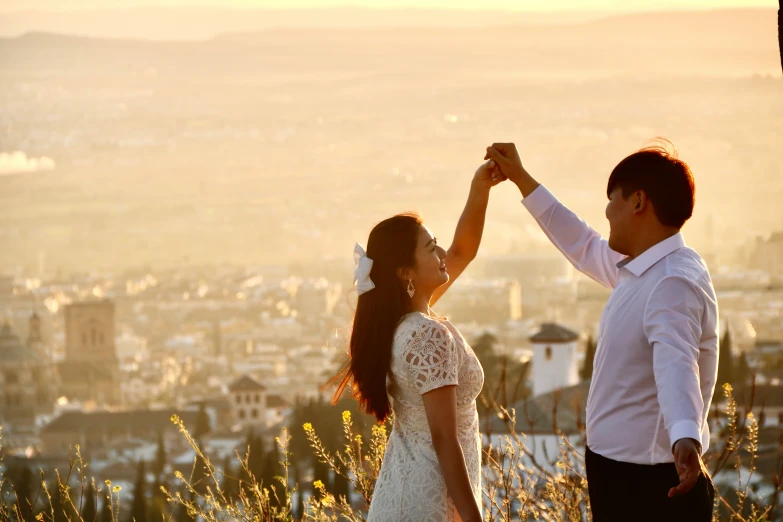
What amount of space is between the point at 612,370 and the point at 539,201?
0.59 metres

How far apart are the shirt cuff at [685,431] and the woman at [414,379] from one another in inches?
16.5

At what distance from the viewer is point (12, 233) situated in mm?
98125

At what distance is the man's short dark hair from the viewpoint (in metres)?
1.73

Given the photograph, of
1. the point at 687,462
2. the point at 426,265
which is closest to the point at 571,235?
the point at 426,265

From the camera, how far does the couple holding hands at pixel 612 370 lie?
1.63m

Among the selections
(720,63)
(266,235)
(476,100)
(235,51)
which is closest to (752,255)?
(720,63)

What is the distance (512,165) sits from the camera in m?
2.33

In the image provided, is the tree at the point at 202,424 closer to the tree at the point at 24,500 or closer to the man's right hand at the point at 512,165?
the tree at the point at 24,500

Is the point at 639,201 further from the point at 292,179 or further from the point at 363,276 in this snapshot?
the point at 292,179

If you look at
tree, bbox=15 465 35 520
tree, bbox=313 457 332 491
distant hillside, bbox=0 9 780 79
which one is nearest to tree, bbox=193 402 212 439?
tree, bbox=313 457 332 491

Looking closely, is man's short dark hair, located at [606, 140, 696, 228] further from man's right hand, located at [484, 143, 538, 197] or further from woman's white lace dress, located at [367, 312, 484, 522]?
man's right hand, located at [484, 143, 538, 197]

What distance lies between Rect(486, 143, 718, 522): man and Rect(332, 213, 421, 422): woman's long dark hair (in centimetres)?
37

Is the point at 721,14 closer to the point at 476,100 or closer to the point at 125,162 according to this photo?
the point at 476,100

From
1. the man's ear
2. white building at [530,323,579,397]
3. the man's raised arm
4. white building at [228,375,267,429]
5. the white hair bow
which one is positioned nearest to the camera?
the man's ear
